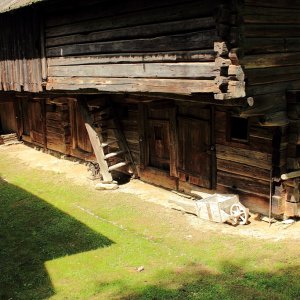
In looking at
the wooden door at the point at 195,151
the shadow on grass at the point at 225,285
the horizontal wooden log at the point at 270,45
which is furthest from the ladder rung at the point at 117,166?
the horizontal wooden log at the point at 270,45

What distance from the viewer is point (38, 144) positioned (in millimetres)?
16719

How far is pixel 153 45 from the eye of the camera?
7.95 m

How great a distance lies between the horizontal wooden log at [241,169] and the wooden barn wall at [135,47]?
245 cm

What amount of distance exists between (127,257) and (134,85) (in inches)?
Result: 135

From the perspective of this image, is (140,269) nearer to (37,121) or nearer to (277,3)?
(277,3)

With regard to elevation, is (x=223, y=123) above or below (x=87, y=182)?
above

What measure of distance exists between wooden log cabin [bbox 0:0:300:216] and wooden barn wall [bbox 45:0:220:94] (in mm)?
22

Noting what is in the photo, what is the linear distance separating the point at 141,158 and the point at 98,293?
5.78 meters

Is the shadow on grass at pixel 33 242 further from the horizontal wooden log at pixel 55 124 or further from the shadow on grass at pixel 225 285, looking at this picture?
→ the horizontal wooden log at pixel 55 124

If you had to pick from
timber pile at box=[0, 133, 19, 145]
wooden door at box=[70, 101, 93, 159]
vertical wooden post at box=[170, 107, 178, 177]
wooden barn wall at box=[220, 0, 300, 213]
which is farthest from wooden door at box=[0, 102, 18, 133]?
wooden barn wall at box=[220, 0, 300, 213]

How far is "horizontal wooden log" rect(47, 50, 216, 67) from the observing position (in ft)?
23.4

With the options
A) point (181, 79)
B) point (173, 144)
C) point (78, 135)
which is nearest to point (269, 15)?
point (181, 79)

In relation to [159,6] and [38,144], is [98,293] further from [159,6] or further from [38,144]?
[38,144]

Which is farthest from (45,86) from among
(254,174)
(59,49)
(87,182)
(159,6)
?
(254,174)
